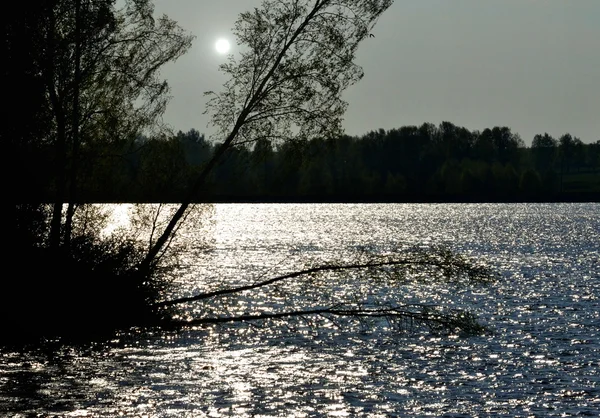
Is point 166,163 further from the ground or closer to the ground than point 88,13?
closer to the ground

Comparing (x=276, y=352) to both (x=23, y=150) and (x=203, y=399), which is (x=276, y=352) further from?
(x=23, y=150)

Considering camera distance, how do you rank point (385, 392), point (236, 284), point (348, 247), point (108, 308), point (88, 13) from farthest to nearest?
point (348, 247) → point (236, 284) → point (88, 13) → point (108, 308) → point (385, 392)

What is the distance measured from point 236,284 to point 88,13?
37041mm

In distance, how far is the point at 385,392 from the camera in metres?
32.0

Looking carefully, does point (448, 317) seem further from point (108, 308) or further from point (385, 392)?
point (108, 308)

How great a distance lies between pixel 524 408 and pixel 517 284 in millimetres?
45659

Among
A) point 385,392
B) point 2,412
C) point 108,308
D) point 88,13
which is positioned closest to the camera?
point 2,412

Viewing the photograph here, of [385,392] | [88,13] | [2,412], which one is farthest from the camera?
[88,13]

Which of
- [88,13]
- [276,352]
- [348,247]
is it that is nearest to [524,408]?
[276,352]

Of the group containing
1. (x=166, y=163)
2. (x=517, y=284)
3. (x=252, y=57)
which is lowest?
(x=517, y=284)

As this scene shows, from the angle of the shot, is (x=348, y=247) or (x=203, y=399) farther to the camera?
(x=348, y=247)

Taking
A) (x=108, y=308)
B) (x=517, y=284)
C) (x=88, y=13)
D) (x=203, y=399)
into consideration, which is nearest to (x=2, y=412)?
(x=203, y=399)

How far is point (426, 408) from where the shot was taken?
29812 mm

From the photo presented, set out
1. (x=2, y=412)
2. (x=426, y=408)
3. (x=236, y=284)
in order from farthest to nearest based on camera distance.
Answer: (x=236, y=284) < (x=426, y=408) < (x=2, y=412)
